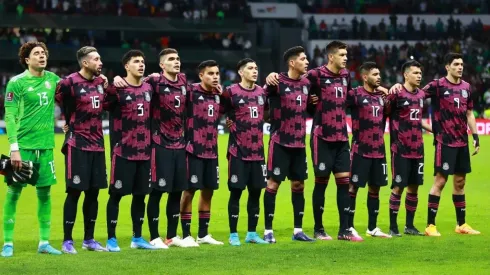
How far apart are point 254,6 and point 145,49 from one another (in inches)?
260

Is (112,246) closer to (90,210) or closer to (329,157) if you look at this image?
(90,210)

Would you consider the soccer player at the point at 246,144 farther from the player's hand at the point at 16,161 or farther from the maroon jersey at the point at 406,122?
the player's hand at the point at 16,161

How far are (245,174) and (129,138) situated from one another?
5.69 feet

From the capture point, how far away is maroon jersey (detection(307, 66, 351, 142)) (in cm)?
1573

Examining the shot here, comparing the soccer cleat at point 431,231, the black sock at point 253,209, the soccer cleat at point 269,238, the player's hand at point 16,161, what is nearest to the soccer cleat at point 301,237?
the soccer cleat at point 269,238

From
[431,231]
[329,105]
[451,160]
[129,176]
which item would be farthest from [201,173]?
[451,160]

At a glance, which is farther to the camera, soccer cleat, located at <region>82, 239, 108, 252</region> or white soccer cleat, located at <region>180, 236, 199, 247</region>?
white soccer cleat, located at <region>180, 236, 199, 247</region>

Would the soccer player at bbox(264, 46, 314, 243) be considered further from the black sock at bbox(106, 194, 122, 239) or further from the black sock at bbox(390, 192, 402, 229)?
the black sock at bbox(106, 194, 122, 239)

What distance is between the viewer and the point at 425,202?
2175 centimetres

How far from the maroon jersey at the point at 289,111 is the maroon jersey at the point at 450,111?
221cm

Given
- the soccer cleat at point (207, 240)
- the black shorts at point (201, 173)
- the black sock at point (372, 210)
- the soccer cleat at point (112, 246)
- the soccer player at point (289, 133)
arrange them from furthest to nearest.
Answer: the black sock at point (372, 210), the soccer player at point (289, 133), the soccer cleat at point (207, 240), the black shorts at point (201, 173), the soccer cleat at point (112, 246)

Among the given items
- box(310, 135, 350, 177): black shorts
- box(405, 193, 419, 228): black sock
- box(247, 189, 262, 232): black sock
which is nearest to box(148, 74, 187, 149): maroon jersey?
box(247, 189, 262, 232): black sock

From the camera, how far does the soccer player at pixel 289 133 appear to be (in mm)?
Answer: 15625

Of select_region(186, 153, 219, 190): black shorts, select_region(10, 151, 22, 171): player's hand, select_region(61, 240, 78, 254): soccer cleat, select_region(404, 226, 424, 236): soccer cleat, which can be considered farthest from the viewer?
select_region(404, 226, 424, 236): soccer cleat
